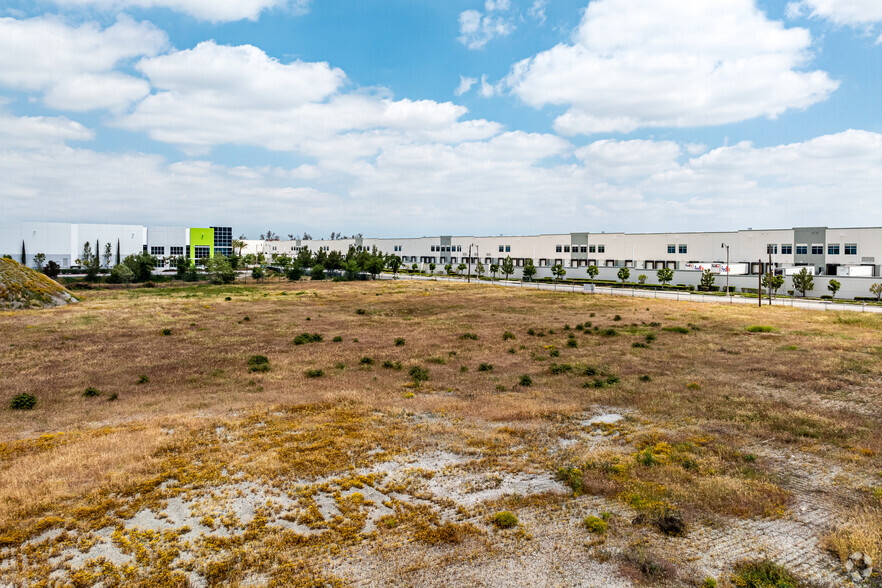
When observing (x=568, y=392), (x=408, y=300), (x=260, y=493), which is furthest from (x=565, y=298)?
(x=260, y=493)

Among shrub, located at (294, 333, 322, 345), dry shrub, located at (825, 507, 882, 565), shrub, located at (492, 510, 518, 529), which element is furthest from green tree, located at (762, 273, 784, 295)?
shrub, located at (492, 510, 518, 529)

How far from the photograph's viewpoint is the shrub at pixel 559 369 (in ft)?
94.5

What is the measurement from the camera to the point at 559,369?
2919 cm

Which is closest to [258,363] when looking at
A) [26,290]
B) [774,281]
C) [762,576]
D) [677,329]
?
[762,576]

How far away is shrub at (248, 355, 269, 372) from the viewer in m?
29.1

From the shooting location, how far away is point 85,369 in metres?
28.3

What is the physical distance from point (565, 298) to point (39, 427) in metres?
64.5

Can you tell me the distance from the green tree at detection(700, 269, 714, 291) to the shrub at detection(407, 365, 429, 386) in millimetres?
73350

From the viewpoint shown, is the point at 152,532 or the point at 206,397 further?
the point at 206,397

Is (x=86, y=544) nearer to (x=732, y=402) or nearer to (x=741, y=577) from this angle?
(x=741, y=577)

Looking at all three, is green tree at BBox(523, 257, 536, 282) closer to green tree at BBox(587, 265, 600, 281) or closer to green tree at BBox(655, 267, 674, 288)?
green tree at BBox(587, 265, 600, 281)

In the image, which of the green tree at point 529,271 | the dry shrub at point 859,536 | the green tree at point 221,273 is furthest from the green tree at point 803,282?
the green tree at point 221,273

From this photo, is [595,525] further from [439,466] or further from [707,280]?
[707,280]

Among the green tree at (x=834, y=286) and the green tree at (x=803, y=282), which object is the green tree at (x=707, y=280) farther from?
the green tree at (x=834, y=286)
